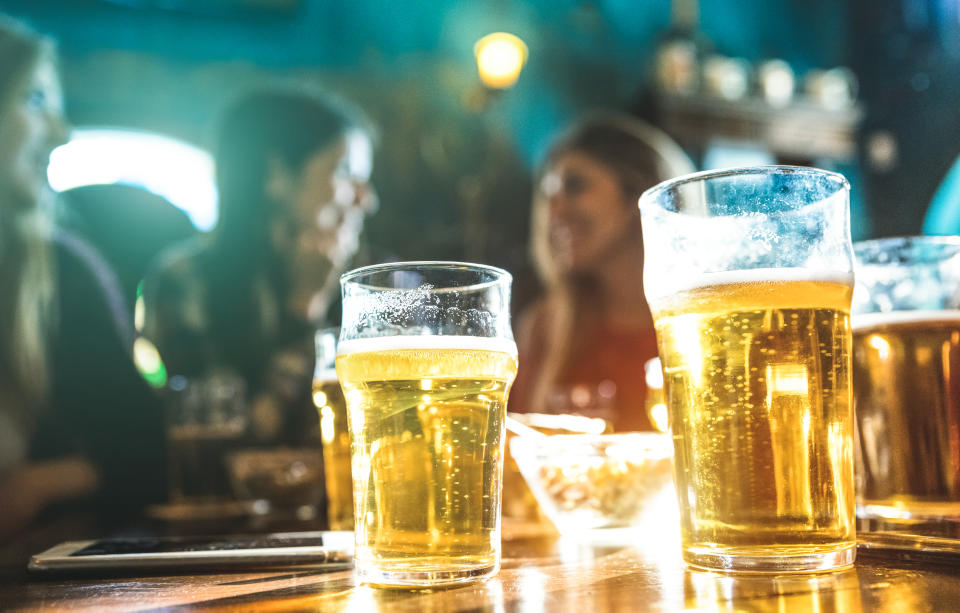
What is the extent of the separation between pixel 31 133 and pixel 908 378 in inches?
155

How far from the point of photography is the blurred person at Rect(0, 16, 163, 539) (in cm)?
301

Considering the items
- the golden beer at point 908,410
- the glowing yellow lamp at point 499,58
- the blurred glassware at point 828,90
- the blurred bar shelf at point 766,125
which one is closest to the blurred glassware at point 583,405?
the golden beer at point 908,410

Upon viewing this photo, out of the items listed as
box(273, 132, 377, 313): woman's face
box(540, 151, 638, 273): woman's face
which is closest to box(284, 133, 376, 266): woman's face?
box(273, 132, 377, 313): woman's face

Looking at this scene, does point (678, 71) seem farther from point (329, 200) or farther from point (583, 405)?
point (583, 405)

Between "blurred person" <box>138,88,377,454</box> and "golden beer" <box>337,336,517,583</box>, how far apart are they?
116 inches

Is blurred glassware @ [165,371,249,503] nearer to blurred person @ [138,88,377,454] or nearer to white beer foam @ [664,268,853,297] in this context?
white beer foam @ [664,268,853,297]

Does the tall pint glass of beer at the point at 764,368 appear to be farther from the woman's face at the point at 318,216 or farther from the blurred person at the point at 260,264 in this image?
the woman's face at the point at 318,216

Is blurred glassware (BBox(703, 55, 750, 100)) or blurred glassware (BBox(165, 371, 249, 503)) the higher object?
blurred glassware (BBox(703, 55, 750, 100))

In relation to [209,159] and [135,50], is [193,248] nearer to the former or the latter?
[209,159]

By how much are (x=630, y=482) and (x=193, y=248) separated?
3.39 metres

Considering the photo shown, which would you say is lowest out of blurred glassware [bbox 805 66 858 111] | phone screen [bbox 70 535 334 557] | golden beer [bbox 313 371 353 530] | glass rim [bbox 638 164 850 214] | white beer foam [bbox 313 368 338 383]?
phone screen [bbox 70 535 334 557]

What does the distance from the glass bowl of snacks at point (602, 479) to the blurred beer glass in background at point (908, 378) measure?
0.21 meters

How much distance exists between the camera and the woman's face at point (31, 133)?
332 cm

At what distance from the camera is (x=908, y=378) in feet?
2.31
